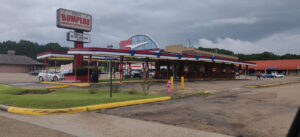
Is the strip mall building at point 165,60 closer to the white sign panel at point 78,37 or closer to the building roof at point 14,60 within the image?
the white sign panel at point 78,37

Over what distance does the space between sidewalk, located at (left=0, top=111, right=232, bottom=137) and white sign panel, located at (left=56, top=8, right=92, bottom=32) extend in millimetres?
23220

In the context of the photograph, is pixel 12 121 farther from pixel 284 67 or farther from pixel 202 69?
pixel 284 67

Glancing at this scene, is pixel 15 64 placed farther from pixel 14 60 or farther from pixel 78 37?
pixel 78 37

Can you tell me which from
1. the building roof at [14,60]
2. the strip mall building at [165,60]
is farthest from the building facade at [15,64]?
the strip mall building at [165,60]

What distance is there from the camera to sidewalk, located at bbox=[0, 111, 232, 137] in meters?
5.85

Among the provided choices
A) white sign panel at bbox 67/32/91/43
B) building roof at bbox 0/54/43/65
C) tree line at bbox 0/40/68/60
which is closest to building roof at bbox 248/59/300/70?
white sign panel at bbox 67/32/91/43

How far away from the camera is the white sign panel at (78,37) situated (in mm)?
30078

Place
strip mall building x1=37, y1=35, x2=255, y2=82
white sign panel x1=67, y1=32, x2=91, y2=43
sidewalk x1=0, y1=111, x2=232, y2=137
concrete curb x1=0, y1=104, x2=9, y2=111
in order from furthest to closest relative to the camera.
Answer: white sign panel x1=67, y1=32, x2=91, y2=43 → strip mall building x1=37, y1=35, x2=255, y2=82 → concrete curb x1=0, y1=104, x2=9, y2=111 → sidewalk x1=0, y1=111, x2=232, y2=137

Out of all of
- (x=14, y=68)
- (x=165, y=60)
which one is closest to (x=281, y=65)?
(x=165, y=60)

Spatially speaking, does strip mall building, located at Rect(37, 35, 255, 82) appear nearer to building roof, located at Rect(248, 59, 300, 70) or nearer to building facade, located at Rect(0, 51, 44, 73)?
building roof, located at Rect(248, 59, 300, 70)

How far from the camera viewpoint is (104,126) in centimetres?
666

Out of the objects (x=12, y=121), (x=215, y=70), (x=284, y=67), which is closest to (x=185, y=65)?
(x=215, y=70)

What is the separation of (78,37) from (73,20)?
7.74ft

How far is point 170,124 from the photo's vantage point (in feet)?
22.3
